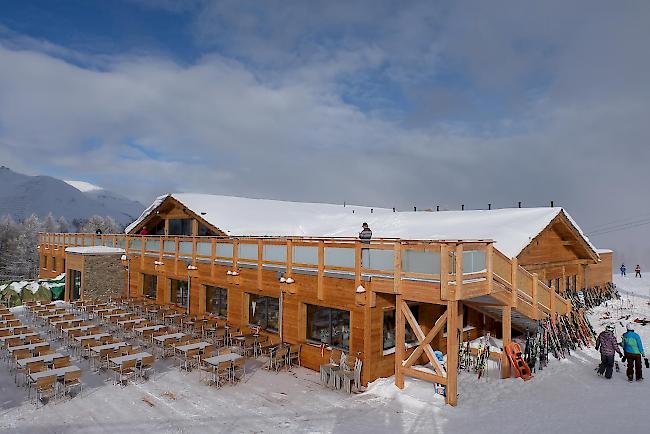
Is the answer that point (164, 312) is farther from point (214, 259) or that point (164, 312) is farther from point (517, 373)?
point (517, 373)

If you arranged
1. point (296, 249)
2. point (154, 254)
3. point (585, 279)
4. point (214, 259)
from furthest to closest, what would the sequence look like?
1. point (585, 279)
2. point (154, 254)
3. point (214, 259)
4. point (296, 249)

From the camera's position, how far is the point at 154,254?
21797 millimetres

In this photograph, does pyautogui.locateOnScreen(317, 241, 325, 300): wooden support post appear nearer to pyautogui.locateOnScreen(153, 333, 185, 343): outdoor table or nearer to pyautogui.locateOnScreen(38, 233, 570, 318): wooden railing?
pyautogui.locateOnScreen(38, 233, 570, 318): wooden railing

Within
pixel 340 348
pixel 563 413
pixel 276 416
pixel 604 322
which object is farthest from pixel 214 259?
pixel 604 322

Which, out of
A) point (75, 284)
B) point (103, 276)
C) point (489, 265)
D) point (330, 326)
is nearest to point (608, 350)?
point (489, 265)

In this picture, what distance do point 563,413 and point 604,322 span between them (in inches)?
507

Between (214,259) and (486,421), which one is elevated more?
(214,259)

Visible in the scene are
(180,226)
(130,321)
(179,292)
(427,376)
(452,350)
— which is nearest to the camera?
(452,350)

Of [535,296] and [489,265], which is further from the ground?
[489,265]

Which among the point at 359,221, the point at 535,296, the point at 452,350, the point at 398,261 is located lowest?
the point at 452,350

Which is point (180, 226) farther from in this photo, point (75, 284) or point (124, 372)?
point (124, 372)

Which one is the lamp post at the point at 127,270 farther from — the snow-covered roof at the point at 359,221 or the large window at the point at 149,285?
the snow-covered roof at the point at 359,221

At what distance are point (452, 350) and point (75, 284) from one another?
22863 mm

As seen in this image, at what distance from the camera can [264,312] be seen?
598 inches
